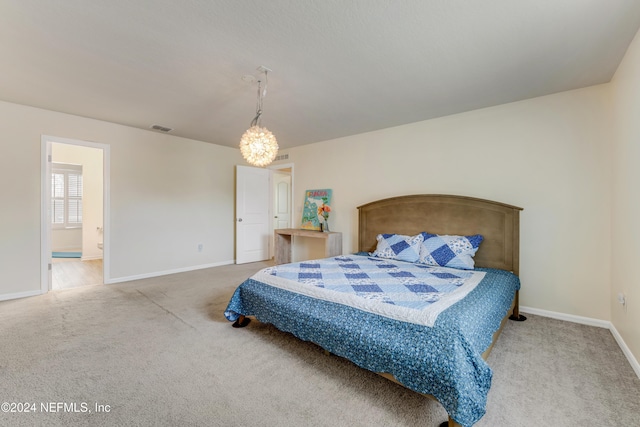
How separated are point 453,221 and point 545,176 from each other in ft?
3.38

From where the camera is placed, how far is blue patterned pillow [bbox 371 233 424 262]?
326 cm

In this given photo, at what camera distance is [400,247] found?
133 inches

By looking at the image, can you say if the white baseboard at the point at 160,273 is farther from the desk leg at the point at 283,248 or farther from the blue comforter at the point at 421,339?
the blue comforter at the point at 421,339

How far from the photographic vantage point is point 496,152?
3.24 meters

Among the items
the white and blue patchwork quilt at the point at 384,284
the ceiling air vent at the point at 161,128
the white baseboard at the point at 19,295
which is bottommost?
the white baseboard at the point at 19,295

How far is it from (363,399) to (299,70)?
261 cm

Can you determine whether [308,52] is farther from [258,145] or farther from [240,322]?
[240,322]

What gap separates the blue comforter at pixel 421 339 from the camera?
1342 mm

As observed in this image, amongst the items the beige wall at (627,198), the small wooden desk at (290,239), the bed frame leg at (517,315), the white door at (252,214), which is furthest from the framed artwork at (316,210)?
the beige wall at (627,198)

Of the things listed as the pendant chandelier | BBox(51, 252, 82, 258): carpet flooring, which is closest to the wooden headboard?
the pendant chandelier

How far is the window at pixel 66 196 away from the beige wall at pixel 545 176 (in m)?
8.26

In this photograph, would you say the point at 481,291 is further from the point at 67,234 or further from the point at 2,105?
the point at 67,234

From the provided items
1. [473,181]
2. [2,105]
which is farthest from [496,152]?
[2,105]

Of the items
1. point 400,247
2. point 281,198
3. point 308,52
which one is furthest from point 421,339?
point 281,198
